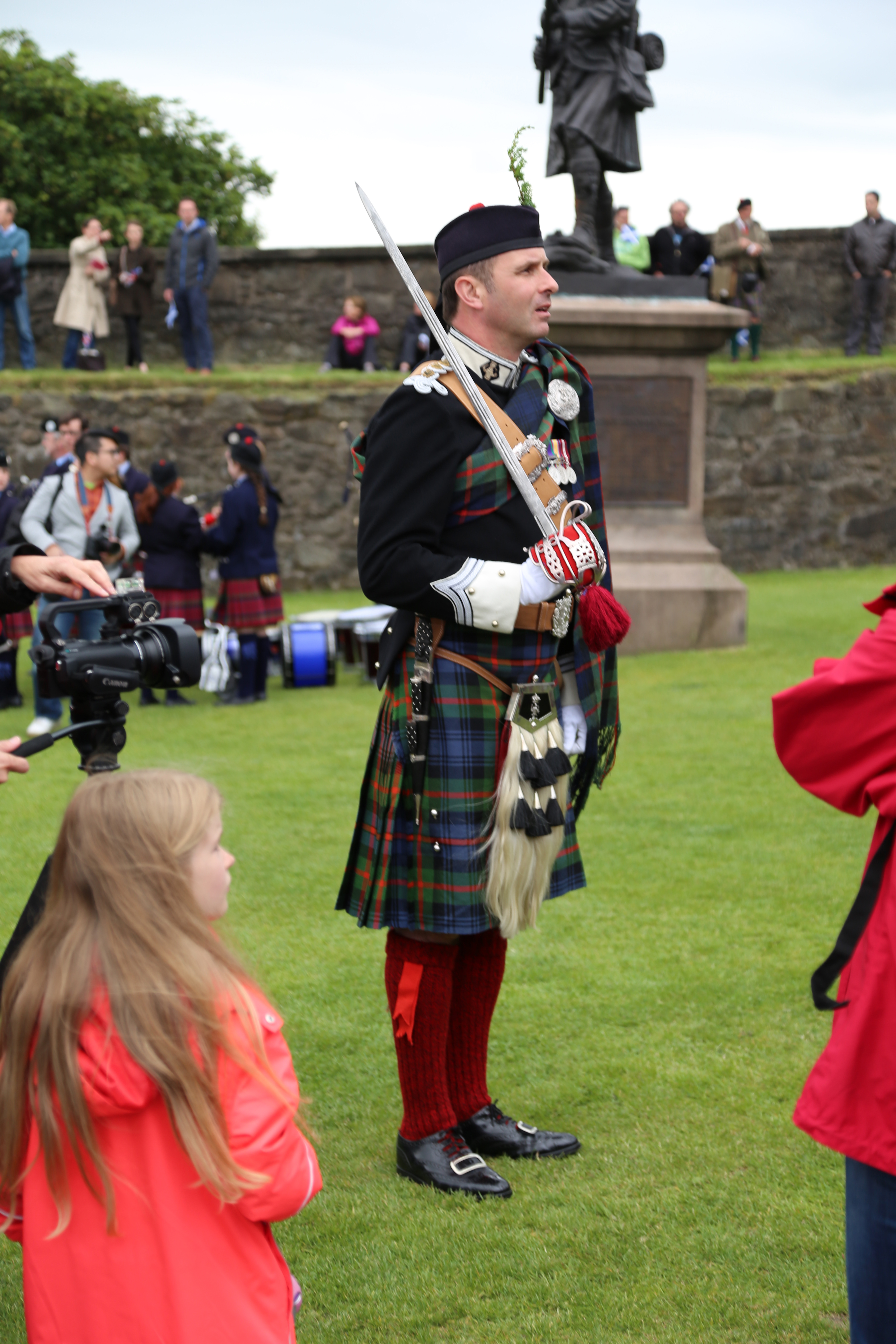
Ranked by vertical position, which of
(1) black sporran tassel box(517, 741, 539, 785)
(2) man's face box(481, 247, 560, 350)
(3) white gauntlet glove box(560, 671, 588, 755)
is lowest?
(1) black sporran tassel box(517, 741, 539, 785)

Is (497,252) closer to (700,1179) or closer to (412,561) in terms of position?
(412,561)

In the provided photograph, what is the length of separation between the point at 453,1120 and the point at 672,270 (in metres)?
16.9

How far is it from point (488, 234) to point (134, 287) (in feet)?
53.9

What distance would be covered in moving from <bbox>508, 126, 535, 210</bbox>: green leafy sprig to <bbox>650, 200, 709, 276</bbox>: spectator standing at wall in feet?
52.2

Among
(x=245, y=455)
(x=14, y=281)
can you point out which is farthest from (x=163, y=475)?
(x=14, y=281)

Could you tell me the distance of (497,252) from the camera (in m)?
3.13

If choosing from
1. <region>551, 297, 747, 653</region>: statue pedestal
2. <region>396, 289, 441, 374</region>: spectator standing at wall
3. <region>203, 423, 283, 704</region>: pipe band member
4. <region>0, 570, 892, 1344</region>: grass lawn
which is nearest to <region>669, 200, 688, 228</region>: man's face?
<region>396, 289, 441, 374</region>: spectator standing at wall

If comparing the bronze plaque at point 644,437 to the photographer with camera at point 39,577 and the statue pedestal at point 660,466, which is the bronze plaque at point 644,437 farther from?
the photographer with camera at point 39,577

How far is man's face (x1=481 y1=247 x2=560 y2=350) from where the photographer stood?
3.11 m

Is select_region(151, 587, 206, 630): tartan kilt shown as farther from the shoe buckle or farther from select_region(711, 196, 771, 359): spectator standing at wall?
select_region(711, 196, 771, 359): spectator standing at wall

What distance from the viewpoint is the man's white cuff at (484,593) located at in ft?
9.91

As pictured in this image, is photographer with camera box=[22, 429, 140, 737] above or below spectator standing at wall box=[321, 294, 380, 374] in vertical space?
below

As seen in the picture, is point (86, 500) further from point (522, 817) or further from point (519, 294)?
point (522, 817)

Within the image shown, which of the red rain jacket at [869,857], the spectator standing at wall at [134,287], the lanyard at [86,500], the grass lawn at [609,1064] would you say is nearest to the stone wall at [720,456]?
the spectator standing at wall at [134,287]
